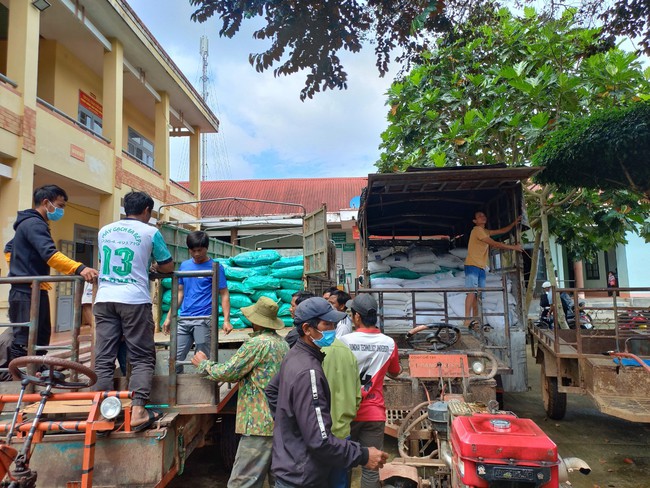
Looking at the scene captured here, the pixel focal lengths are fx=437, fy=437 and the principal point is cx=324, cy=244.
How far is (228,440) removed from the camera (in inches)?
147

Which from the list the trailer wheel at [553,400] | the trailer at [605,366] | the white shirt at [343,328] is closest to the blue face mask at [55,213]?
the white shirt at [343,328]

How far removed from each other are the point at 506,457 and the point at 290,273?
208 inches

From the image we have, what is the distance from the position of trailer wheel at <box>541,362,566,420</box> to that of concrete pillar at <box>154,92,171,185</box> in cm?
1012

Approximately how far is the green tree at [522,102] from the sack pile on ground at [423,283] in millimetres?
1701

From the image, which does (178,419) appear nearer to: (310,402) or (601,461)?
(310,402)

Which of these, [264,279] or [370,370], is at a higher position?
[264,279]

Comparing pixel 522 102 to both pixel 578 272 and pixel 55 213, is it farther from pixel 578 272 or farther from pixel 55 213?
pixel 578 272

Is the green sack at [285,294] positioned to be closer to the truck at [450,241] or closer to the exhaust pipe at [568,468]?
the truck at [450,241]

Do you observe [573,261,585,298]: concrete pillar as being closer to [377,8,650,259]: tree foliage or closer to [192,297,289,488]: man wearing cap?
[377,8,650,259]: tree foliage

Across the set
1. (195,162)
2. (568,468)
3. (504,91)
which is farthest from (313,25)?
(195,162)

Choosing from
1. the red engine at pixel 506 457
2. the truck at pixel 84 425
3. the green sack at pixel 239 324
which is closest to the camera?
the red engine at pixel 506 457

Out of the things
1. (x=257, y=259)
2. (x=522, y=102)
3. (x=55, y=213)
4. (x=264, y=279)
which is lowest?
(x=264, y=279)

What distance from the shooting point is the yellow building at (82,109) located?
6824 millimetres

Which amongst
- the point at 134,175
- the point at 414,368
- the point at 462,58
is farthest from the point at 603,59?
the point at 134,175
